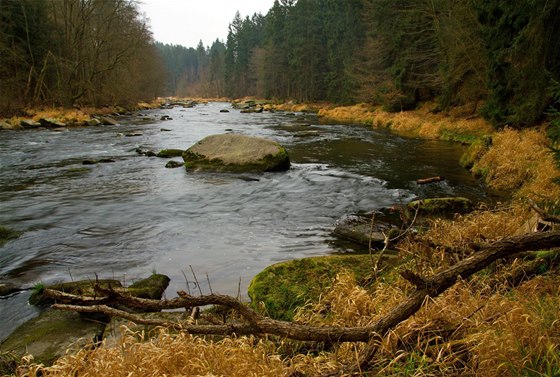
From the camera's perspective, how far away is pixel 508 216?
652 centimetres

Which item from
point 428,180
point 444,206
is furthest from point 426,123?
point 444,206

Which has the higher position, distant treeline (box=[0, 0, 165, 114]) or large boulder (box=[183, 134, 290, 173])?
distant treeline (box=[0, 0, 165, 114])

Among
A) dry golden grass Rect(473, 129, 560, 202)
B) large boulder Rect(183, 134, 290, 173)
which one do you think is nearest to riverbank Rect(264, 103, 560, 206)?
dry golden grass Rect(473, 129, 560, 202)

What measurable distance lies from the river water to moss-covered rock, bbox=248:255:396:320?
0.76 metres

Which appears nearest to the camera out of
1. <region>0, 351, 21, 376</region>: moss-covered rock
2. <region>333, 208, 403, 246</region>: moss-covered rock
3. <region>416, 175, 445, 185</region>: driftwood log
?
<region>0, 351, 21, 376</region>: moss-covered rock

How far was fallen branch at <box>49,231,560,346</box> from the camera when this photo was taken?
2830mm

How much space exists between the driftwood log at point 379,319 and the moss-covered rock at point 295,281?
1348mm

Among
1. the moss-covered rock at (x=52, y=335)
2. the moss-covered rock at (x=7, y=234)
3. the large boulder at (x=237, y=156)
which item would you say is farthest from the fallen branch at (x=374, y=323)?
the large boulder at (x=237, y=156)

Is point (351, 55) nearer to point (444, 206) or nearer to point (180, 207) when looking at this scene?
Answer: point (180, 207)

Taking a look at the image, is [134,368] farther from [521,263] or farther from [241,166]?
[241,166]

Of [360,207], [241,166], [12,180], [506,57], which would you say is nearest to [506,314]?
[360,207]

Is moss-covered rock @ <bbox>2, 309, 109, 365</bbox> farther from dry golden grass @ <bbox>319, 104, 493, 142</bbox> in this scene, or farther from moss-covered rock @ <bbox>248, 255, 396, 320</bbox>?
dry golden grass @ <bbox>319, 104, 493, 142</bbox>

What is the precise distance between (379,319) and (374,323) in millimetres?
49

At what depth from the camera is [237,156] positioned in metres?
13.8
